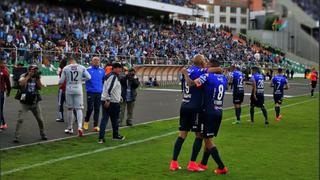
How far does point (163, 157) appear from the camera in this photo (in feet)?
31.1

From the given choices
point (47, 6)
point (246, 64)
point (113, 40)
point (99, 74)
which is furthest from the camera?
point (113, 40)

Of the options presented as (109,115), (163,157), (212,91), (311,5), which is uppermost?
(311,5)

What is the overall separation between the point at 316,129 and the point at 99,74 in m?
6.94

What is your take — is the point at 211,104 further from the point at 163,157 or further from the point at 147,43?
the point at 147,43

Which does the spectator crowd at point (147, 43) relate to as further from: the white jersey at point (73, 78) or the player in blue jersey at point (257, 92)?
the white jersey at point (73, 78)

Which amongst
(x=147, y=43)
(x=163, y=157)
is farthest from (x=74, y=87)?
(x=147, y=43)

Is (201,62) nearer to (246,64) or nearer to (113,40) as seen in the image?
(246,64)

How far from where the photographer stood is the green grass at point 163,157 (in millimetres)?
7797

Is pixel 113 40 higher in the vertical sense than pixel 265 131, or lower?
higher

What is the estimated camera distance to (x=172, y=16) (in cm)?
5125

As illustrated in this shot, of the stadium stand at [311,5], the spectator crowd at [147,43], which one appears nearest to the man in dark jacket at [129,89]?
the spectator crowd at [147,43]

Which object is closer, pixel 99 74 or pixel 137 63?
pixel 99 74

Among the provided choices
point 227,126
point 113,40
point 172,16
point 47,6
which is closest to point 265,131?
point 227,126

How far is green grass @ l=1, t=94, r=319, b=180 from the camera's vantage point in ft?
Result: 25.6
